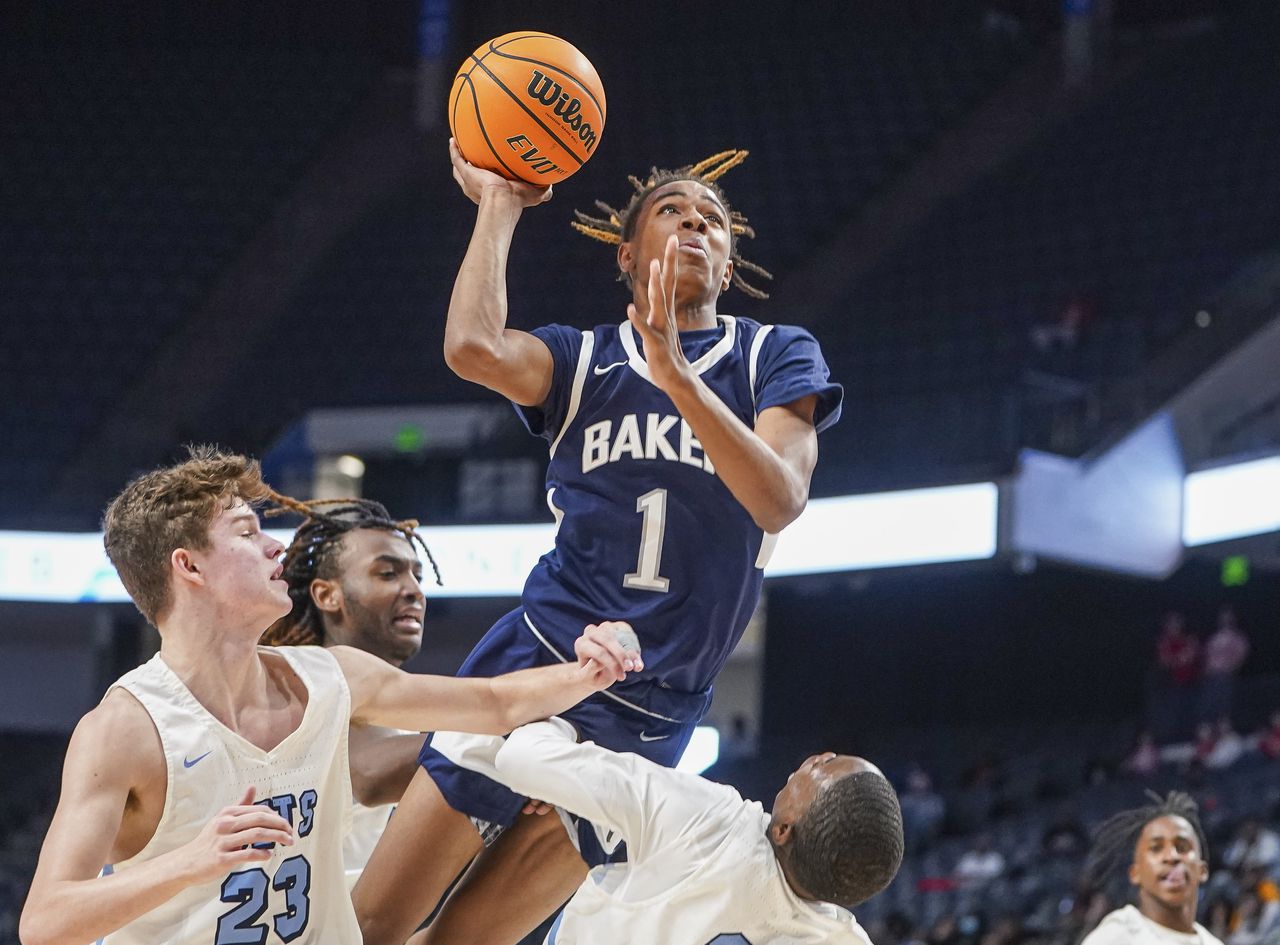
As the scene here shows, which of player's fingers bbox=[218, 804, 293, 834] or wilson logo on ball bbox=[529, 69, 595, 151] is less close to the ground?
wilson logo on ball bbox=[529, 69, 595, 151]

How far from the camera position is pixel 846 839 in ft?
10.5

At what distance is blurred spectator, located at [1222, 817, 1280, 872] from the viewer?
9.38 m

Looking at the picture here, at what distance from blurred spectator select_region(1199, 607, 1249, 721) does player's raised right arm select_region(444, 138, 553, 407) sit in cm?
1094

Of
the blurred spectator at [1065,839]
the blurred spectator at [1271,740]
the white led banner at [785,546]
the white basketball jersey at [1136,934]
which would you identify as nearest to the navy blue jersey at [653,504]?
the white basketball jersey at [1136,934]

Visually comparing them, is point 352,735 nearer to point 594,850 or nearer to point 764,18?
point 594,850

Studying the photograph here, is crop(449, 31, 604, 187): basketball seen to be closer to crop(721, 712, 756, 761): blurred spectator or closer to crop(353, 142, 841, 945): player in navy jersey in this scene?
crop(353, 142, 841, 945): player in navy jersey

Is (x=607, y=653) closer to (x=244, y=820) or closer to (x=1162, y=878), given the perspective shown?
(x=244, y=820)

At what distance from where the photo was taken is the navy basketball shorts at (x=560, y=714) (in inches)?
134

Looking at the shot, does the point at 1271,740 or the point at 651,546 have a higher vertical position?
the point at 1271,740

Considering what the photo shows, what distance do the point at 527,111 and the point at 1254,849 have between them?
753cm

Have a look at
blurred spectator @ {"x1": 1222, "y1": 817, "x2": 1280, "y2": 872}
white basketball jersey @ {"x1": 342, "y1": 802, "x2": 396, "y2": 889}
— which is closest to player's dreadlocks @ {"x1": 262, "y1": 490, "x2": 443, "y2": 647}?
white basketball jersey @ {"x1": 342, "y1": 802, "x2": 396, "y2": 889}

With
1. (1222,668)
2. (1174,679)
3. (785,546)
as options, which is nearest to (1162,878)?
(1222,668)

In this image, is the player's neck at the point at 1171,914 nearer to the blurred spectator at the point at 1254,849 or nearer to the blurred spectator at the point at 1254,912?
the blurred spectator at the point at 1254,912

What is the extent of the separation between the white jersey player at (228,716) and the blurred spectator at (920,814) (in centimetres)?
973
